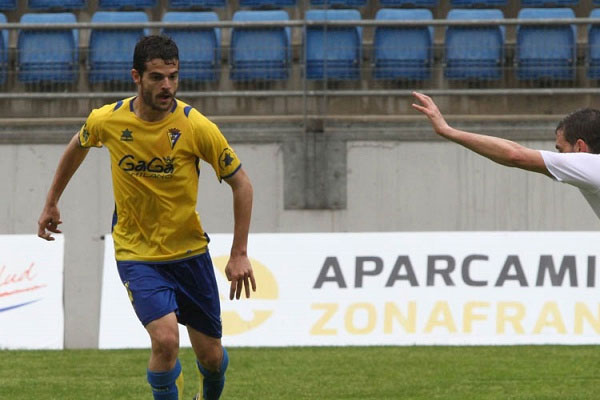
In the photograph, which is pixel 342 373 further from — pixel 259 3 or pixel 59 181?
pixel 259 3

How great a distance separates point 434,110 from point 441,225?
805cm

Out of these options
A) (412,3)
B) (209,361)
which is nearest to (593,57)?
(412,3)

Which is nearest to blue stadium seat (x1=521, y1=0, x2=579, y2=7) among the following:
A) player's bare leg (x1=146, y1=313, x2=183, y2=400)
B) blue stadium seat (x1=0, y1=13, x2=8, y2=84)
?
blue stadium seat (x1=0, y1=13, x2=8, y2=84)

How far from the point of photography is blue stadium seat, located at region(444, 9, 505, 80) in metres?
13.8

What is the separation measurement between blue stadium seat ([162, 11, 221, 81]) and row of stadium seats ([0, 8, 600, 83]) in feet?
0.04

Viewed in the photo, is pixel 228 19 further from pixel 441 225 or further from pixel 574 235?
pixel 574 235

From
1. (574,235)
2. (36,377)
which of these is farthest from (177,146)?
(574,235)

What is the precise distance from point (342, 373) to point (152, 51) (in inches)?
173

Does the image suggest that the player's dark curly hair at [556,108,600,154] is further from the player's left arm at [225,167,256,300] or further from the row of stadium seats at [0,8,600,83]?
the row of stadium seats at [0,8,600,83]

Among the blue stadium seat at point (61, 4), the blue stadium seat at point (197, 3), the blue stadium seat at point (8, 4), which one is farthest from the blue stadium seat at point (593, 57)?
the blue stadium seat at point (8, 4)

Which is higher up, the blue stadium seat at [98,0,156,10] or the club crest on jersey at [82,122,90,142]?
the blue stadium seat at [98,0,156,10]

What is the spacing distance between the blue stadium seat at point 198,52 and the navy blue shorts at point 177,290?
7.60m

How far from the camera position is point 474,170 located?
13.2 meters

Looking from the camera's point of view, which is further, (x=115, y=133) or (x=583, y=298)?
(x=583, y=298)
